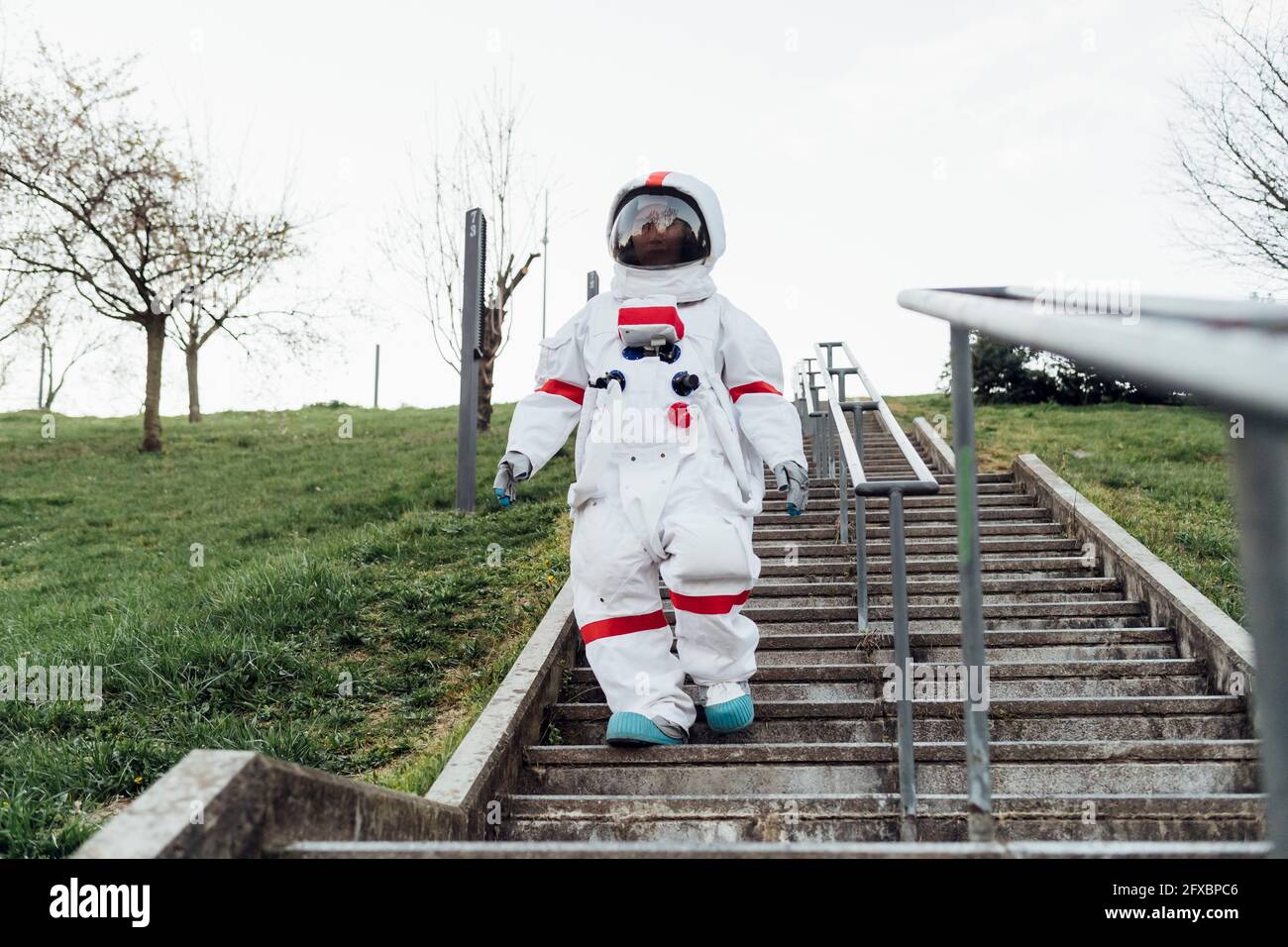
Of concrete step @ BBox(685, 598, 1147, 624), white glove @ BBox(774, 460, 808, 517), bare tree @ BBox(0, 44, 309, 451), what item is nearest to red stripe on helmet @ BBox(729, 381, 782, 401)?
white glove @ BBox(774, 460, 808, 517)

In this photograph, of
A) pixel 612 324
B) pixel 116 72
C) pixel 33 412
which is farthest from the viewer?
pixel 33 412

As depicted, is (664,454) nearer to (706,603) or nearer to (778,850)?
(706,603)

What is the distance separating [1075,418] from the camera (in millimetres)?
12539

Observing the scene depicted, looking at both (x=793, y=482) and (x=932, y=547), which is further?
(x=932, y=547)

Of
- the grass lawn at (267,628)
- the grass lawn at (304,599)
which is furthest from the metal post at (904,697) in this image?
the grass lawn at (267,628)

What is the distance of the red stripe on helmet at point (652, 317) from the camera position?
143 inches

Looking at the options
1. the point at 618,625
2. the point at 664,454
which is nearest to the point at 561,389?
the point at 664,454

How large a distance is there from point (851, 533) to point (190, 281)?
501 inches

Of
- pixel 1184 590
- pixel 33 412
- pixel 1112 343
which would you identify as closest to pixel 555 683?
pixel 1184 590

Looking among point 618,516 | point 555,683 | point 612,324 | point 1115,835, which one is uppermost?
point 612,324

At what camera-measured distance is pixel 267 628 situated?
187 inches

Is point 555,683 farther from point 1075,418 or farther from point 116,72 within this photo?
point 116,72

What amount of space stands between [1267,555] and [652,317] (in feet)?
9.47
